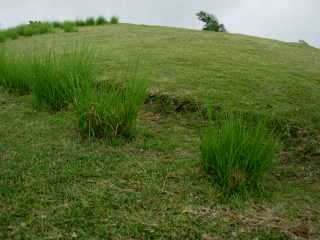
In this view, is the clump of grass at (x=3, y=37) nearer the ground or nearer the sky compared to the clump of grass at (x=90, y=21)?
nearer the ground

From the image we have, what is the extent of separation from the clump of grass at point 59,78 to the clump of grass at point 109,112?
1.12 feet

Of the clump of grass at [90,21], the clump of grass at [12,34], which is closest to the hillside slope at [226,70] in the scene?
the clump of grass at [12,34]

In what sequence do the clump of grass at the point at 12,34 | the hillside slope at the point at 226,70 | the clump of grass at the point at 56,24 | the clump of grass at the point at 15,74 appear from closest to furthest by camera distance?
the hillside slope at the point at 226,70 < the clump of grass at the point at 15,74 < the clump of grass at the point at 12,34 < the clump of grass at the point at 56,24

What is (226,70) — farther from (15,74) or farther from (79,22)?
(79,22)

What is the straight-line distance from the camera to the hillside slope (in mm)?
3805

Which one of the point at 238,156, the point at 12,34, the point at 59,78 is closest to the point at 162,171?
the point at 238,156

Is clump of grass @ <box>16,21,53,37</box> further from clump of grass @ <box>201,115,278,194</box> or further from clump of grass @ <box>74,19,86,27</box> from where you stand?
clump of grass @ <box>201,115,278,194</box>

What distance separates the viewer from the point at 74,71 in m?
3.52

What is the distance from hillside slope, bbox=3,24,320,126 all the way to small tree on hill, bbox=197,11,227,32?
326 cm

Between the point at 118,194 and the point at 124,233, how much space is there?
0.36m

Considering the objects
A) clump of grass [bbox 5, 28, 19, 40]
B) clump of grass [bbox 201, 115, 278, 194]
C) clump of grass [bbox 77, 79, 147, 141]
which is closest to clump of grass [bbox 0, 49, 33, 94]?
clump of grass [bbox 77, 79, 147, 141]

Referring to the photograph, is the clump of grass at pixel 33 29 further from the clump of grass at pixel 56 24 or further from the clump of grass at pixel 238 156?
the clump of grass at pixel 238 156

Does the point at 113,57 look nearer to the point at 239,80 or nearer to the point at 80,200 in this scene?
the point at 239,80

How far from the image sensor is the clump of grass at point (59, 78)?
138 inches
